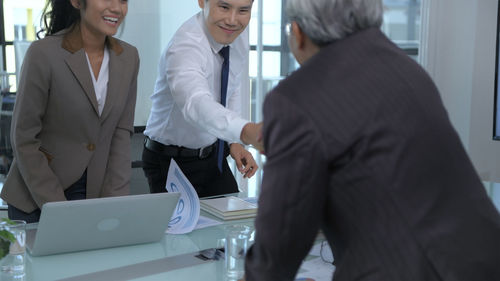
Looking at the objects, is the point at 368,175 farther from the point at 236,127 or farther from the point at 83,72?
the point at 83,72

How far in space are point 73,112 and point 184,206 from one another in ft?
1.72

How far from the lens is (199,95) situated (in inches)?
81.2

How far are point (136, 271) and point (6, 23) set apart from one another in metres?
2.61

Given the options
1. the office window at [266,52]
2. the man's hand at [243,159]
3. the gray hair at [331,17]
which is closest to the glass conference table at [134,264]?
the man's hand at [243,159]

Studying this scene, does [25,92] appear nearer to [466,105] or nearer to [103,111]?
[103,111]

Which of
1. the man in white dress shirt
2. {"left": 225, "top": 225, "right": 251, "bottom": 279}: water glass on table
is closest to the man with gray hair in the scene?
{"left": 225, "top": 225, "right": 251, "bottom": 279}: water glass on table

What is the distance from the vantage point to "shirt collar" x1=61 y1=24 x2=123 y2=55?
2099 millimetres

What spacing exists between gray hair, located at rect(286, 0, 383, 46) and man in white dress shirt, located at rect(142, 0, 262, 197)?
3.38 ft

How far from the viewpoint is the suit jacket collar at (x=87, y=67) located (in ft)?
6.81

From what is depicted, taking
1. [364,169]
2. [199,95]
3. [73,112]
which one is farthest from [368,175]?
→ [73,112]

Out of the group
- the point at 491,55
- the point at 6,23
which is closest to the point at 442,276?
the point at 6,23

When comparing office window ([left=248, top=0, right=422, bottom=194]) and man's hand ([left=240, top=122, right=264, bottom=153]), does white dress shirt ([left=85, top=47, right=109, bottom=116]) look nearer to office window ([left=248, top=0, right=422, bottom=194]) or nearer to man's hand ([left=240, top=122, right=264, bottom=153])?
man's hand ([left=240, top=122, right=264, bottom=153])

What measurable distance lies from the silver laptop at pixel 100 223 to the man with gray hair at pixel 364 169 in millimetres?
633

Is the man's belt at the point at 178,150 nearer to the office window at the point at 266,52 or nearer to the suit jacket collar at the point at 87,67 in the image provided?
the suit jacket collar at the point at 87,67
